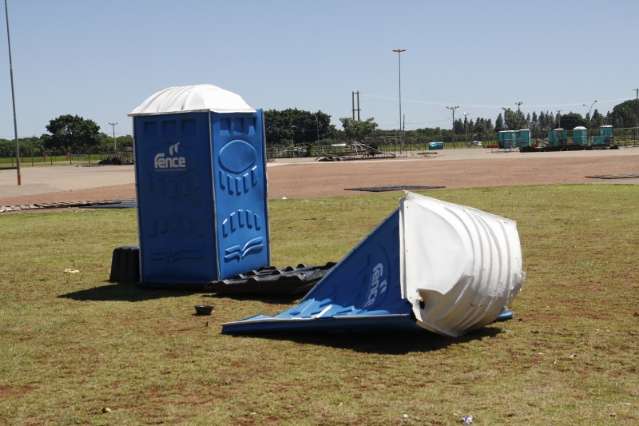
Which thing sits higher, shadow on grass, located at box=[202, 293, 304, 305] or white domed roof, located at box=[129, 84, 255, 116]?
white domed roof, located at box=[129, 84, 255, 116]

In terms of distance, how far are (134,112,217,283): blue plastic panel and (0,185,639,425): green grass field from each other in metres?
0.47

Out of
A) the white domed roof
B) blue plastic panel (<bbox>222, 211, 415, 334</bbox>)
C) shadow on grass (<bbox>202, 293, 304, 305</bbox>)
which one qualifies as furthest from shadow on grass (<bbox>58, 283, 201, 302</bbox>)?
blue plastic panel (<bbox>222, 211, 415, 334</bbox>)

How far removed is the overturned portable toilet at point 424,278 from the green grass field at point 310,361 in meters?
0.24

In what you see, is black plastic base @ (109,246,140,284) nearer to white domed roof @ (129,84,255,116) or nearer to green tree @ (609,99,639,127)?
white domed roof @ (129,84,255,116)

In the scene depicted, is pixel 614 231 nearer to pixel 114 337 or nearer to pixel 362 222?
pixel 362 222

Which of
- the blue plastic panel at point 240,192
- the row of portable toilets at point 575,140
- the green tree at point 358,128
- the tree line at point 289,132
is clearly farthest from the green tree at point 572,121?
the blue plastic panel at point 240,192

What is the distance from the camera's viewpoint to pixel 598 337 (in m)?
7.85

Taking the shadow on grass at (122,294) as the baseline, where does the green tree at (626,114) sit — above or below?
above

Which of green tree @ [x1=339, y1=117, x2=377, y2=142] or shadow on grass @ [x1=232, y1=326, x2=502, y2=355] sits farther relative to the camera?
green tree @ [x1=339, y1=117, x2=377, y2=142]

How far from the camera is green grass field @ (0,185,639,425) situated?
5.96 metres

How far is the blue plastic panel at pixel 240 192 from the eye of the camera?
11.0m

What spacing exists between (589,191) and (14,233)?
14110mm

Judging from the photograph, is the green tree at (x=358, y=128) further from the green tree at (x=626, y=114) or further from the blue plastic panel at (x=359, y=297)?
the blue plastic panel at (x=359, y=297)

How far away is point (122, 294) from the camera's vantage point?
11109 mm
